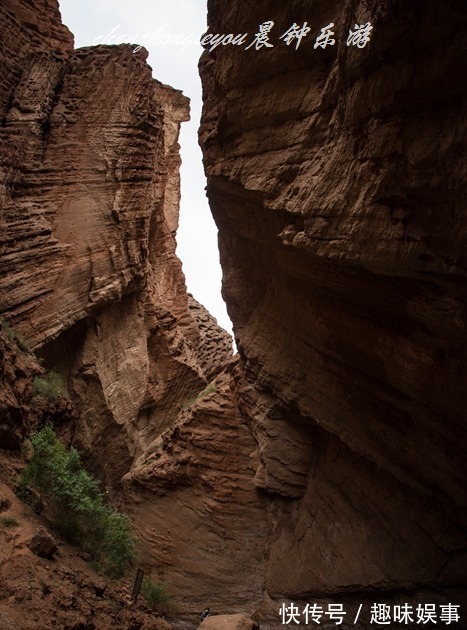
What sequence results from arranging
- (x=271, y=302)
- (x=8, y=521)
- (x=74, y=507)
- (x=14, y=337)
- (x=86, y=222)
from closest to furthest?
(x=8, y=521) < (x=74, y=507) < (x=271, y=302) < (x=14, y=337) < (x=86, y=222)

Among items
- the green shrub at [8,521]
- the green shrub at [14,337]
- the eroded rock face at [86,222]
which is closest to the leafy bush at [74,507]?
the green shrub at [8,521]

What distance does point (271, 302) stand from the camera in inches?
452

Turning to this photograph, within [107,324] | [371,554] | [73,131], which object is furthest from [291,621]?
[73,131]

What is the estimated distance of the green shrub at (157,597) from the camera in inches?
442

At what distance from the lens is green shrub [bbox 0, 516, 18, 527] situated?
715cm

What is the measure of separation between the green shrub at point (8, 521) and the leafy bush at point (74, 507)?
→ 1.23m

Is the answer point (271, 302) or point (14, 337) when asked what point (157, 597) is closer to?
point (14, 337)

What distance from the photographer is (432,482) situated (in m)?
8.63

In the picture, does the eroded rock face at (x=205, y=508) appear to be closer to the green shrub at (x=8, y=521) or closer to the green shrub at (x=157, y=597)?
the green shrub at (x=157, y=597)

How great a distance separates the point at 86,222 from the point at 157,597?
32.5ft

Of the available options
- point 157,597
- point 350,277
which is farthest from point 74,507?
point 350,277

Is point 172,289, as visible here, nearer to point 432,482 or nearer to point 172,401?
point 172,401

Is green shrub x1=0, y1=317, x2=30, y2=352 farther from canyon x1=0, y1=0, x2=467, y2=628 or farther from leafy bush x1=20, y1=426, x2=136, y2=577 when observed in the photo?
leafy bush x1=20, y1=426, x2=136, y2=577

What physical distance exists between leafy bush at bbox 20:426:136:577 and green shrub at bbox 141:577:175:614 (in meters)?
2.13
